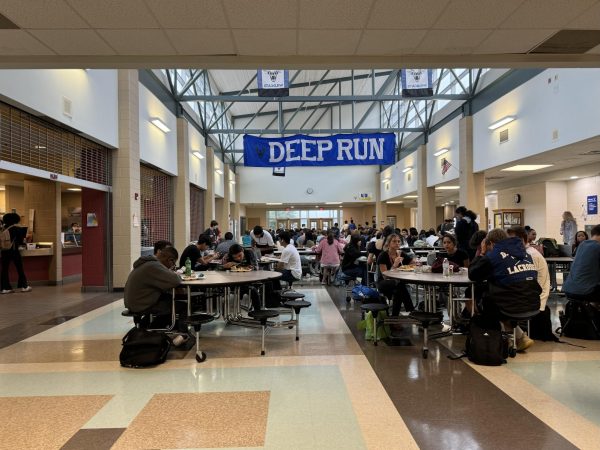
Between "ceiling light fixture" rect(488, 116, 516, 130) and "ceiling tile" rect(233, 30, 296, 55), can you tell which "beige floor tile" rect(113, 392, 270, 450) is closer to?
"ceiling tile" rect(233, 30, 296, 55)

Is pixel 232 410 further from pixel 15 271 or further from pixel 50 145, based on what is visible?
pixel 15 271

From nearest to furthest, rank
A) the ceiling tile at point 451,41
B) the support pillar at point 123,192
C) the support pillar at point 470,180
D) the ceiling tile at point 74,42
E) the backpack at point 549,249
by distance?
the ceiling tile at point 74,42
the ceiling tile at point 451,41
the backpack at point 549,249
the support pillar at point 123,192
the support pillar at point 470,180

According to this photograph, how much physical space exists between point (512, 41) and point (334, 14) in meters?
1.97

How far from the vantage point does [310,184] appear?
2297 cm

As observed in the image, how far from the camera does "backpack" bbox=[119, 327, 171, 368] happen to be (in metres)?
3.93

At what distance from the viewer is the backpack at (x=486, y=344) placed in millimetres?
3914

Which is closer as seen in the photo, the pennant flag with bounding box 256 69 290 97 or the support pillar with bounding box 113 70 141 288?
the support pillar with bounding box 113 70 141 288

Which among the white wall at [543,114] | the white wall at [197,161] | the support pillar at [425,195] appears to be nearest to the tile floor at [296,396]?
the white wall at [543,114]

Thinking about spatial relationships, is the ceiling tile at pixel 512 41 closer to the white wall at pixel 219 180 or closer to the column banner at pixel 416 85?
the column banner at pixel 416 85

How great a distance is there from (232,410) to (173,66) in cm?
Answer: 371

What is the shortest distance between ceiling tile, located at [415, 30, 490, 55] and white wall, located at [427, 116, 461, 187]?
850 centimetres

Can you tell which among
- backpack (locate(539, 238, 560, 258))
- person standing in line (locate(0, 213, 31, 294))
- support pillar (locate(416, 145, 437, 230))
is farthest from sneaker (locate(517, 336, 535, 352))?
support pillar (locate(416, 145, 437, 230))

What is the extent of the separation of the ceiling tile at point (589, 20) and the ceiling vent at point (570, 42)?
0.38 ft

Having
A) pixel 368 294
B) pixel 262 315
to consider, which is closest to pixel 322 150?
pixel 368 294
